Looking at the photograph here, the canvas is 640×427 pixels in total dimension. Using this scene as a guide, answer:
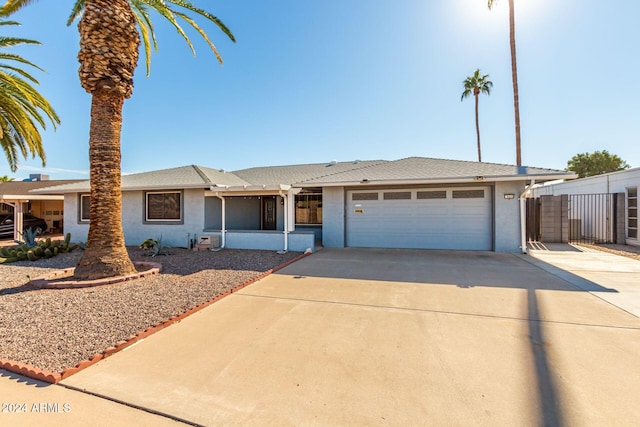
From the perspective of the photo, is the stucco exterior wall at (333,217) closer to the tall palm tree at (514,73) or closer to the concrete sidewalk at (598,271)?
the concrete sidewalk at (598,271)

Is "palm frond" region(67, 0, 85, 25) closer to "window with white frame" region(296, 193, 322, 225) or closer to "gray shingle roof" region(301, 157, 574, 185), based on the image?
"gray shingle roof" region(301, 157, 574, 185)

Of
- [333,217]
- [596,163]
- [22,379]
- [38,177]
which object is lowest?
[22,379]

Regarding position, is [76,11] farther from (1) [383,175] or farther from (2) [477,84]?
(2) [477,84]

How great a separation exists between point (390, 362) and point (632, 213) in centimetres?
1593

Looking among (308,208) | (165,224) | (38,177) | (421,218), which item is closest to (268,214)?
(308,208)

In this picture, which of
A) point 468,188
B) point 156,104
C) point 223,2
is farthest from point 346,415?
point 156,104

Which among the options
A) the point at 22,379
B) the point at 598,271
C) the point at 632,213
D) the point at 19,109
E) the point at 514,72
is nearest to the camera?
the point at 22,379

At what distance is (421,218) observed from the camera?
1189 centimetres

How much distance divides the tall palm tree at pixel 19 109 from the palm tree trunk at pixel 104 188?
515 centimetres

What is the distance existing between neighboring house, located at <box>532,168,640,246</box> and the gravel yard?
50.7ft

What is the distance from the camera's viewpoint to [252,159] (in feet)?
76.7

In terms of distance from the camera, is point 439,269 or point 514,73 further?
point 514,73

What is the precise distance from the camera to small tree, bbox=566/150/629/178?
33312 millimetres

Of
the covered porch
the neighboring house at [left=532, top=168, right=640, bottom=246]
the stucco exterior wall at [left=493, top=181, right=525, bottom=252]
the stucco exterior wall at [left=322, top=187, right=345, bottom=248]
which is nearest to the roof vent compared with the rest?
the covered porch
